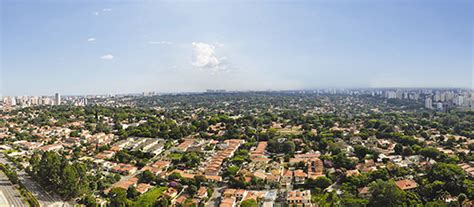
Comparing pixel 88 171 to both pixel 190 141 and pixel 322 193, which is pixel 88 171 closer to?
pixel 190 141

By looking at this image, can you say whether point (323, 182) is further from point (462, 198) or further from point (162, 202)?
point (162, 202)

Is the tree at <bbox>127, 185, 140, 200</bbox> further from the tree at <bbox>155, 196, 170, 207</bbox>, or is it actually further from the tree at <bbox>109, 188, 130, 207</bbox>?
the tree at <bbox>155, 196, 170, 207</bbox>

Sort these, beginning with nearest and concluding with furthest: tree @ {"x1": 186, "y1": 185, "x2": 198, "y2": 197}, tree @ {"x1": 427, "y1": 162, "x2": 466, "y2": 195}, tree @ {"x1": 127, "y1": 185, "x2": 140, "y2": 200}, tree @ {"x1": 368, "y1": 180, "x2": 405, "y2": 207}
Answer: tree @ {"x1": 368, "y1": 180, "x2": 405, "y2": 207}
tree @ {"x1": 427, "y1": 162, "x2": 466, "y2": 195}
tree @ {"x1": 127, "y1": 185, "x2": 140, "y2": 200}
tree @ {"x1": 186, "y1": 185, "x2": 198, "y2": 197}

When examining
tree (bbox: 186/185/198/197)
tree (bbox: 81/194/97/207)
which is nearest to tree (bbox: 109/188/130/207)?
tree (bbox: 81/194/97/207)

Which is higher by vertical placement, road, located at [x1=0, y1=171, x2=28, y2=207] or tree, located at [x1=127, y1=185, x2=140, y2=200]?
tree, located at [x1=127, y1=185, x2=140, y2=200]

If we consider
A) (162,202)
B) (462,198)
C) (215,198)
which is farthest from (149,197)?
(462,198)
